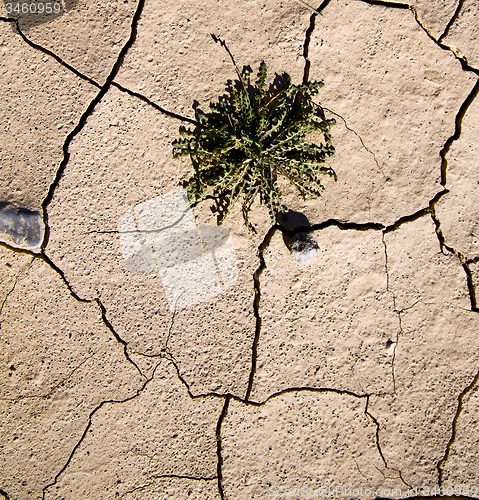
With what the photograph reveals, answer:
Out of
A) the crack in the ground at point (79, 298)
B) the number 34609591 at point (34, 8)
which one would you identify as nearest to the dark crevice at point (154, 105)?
the number 34609591 at point (34, 8)

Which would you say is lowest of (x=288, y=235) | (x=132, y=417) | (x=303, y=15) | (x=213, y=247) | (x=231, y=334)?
(x=132, y=417)

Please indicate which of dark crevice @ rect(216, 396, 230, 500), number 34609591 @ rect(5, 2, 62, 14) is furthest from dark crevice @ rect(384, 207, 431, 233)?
number 34609591 @ rect(5, 2, 62, 14)

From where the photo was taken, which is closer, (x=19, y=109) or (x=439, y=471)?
(x=19, y=109)

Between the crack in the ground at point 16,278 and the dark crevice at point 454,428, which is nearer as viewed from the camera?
the crack in the ground at point 16,278

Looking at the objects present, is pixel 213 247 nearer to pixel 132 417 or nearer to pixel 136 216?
pixel 136 216

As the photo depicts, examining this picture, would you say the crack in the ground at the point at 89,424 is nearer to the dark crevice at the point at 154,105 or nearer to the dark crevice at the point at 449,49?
the dark crevice at the point at 154,105

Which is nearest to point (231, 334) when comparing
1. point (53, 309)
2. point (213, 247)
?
point (213, 247)
